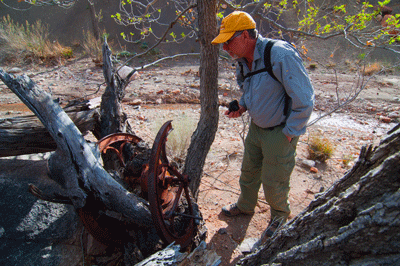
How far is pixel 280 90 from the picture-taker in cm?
191

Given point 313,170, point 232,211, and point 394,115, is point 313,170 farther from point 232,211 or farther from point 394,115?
point 394,115

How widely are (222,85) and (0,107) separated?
5.79m

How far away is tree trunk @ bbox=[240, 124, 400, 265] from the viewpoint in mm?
691

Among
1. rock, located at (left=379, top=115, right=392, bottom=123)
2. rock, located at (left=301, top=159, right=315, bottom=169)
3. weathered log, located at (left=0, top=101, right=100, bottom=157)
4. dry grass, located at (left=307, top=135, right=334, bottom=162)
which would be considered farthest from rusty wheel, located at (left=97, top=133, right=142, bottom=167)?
rock, located at (left=379, top=115, right=392, bottom=123)

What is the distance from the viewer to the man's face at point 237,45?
1898mm

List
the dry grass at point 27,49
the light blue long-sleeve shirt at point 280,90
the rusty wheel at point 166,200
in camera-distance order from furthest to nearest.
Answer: the dry grass at point 27,49 → the light blue long-sleeve shirt at point 280,90 → the rusty wheel at point 166,200

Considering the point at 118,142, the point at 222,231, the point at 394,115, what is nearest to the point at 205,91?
the point at 118,142

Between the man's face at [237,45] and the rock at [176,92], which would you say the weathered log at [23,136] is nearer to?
the man's face at [237,45]

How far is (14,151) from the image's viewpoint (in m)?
2.57

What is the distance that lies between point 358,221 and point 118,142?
8.05 ft

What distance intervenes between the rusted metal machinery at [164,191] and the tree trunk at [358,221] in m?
0.83

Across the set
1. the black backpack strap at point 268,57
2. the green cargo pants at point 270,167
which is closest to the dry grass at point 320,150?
the green cargo pants at point 270,167

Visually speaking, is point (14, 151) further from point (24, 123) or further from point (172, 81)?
point (172, 81)

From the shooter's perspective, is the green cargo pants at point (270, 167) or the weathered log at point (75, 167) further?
the green cargo pants at point (270, 167)
